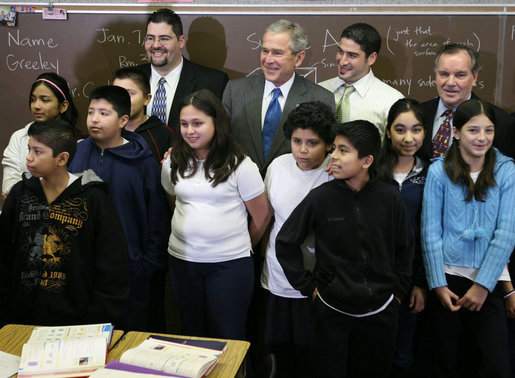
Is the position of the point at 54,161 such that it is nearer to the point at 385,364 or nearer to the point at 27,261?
the point at 27,261

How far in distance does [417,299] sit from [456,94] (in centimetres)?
105

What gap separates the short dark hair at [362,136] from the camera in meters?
2.18

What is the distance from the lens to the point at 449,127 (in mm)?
2662

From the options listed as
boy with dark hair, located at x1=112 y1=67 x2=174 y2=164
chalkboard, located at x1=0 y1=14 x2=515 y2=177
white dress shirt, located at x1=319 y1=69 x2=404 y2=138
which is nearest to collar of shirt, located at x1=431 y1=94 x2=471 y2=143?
white dress shirt, located at x1=319 y1=69 x2=404 y2=138

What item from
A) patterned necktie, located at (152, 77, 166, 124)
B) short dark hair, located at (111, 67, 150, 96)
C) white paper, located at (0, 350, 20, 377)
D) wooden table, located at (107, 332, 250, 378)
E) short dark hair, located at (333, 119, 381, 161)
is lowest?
wooden table, located at (107, 332, 250, 378)

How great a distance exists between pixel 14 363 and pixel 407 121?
189 cm

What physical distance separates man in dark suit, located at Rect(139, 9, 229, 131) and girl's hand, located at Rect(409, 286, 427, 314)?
5.23 feet

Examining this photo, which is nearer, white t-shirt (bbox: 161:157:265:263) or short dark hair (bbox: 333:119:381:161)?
short dark hair (bbox: 333:119:381:161)

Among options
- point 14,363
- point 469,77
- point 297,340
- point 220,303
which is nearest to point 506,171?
point 469,77

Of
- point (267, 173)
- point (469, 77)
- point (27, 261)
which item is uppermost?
point (469, 77)

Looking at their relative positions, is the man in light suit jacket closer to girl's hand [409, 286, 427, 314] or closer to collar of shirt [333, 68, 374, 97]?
collar of shirt [333, 68, 374, 97]

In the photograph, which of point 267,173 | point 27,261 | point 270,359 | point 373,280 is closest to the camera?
point 270,359

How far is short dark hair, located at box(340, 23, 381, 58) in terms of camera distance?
2.85 metres

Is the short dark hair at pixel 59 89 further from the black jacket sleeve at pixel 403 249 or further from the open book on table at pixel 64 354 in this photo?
the black jacket sleeve at pixel 403 249
